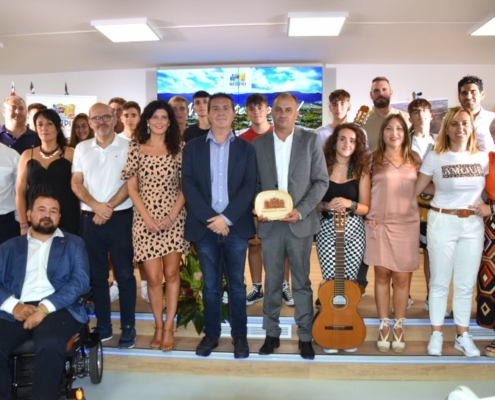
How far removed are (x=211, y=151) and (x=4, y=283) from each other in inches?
58.8

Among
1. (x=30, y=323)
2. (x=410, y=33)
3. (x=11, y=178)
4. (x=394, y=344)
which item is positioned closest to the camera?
(x=30, y=323)

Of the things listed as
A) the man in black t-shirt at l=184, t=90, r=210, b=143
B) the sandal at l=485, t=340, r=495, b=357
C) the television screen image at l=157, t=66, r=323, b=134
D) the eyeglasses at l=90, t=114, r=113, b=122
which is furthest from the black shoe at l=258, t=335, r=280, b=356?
the television screen image at l=157, t=66, r=323, b=134

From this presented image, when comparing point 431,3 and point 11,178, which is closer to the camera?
point 11,178

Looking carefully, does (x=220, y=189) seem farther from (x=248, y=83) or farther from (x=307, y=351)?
(x=248, y=83)

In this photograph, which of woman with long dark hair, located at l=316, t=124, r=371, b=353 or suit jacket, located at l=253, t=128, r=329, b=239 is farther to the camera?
woman with long dark hair, located at l=316, t=124, r=371, b=353

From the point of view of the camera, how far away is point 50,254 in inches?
106

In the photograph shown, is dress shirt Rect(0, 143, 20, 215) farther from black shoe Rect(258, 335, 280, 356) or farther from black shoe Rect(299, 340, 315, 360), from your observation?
black shoe Rect(299, 340, 315, 360)

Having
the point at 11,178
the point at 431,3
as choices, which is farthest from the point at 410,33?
the point at 11,178

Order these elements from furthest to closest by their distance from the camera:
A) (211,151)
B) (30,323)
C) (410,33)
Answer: (410,33), (211,151), (30,323)

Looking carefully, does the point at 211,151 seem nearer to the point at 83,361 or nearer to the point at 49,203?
the point at 49,203

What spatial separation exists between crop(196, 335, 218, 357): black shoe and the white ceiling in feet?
11.0

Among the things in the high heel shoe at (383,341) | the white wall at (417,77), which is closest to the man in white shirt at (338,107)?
the high heel shoe at (383,341)

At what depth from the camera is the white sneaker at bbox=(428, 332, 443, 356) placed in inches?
124

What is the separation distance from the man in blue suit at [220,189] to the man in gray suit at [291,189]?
0.12 metres
